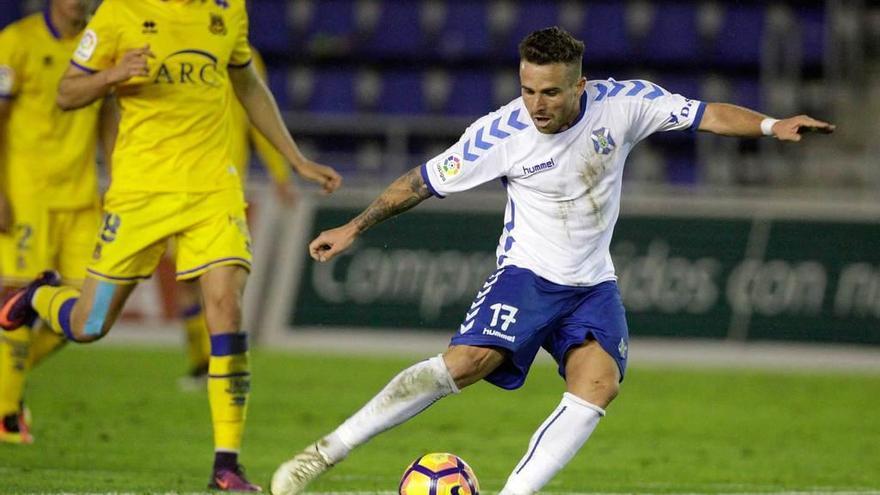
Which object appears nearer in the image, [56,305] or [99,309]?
[99,309]

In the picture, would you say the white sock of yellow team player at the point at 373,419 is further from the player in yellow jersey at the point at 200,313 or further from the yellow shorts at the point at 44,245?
the player in yellow jersey at the point at 200,313

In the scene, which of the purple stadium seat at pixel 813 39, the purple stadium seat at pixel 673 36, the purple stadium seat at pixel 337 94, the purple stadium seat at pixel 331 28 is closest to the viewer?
the purple stadium seat at pixel 813 39

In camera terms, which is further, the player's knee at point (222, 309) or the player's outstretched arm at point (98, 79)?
the player's knee at point (222, 309)

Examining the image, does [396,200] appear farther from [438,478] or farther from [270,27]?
[270,27]

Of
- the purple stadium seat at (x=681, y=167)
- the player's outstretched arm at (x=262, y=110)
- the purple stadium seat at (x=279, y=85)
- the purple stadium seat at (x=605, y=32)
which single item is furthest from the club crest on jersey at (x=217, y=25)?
the purple stadium seat at (x=605, y=32)

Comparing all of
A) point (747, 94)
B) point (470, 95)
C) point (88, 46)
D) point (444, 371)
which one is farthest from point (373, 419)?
point (470, 95)

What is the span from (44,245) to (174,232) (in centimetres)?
213

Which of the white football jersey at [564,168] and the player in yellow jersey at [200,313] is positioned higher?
the white football jersey at [564,168]

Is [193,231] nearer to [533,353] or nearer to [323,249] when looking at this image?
[323,249]

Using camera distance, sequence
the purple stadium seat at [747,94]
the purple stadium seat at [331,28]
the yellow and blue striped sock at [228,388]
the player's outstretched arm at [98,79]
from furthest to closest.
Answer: the purple stadium seat at [331,28] < the purple stadium seat at [747,94] < the yellow and blue striped sock at [228,388] < the player's outstretched arm at [98,79]

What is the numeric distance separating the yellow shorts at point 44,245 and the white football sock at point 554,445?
411cm

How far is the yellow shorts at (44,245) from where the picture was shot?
369 inches

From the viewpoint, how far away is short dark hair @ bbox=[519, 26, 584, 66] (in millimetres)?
6141

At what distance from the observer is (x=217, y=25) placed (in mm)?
7637
